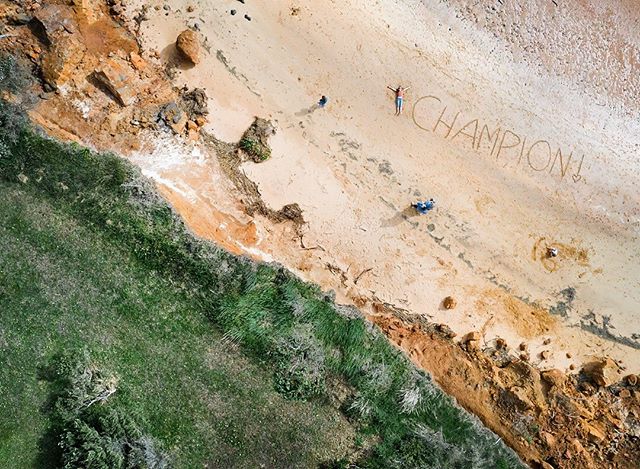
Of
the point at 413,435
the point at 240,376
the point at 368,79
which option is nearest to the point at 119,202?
the point at 240,376

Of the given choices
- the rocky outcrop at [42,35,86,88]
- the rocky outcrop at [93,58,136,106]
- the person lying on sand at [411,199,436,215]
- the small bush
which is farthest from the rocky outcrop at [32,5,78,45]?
the person lying on sand at [411,199,436,215]

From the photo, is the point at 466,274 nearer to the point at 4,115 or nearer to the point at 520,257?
the point at 520,257

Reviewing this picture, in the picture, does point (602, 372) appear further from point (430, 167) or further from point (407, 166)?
point (407, 166)

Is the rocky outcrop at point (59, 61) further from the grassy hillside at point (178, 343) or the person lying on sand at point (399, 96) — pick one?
the person lying on sand at point (399, 96)

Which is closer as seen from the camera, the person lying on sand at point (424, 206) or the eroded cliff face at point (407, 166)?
the eroded cliff face at point (407, 166)

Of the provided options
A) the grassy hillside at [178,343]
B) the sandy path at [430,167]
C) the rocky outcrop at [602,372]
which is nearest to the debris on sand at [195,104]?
the sandy path at [430,167]

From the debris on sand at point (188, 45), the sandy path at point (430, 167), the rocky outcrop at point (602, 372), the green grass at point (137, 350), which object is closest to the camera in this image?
the green grass at point (137, 350)
